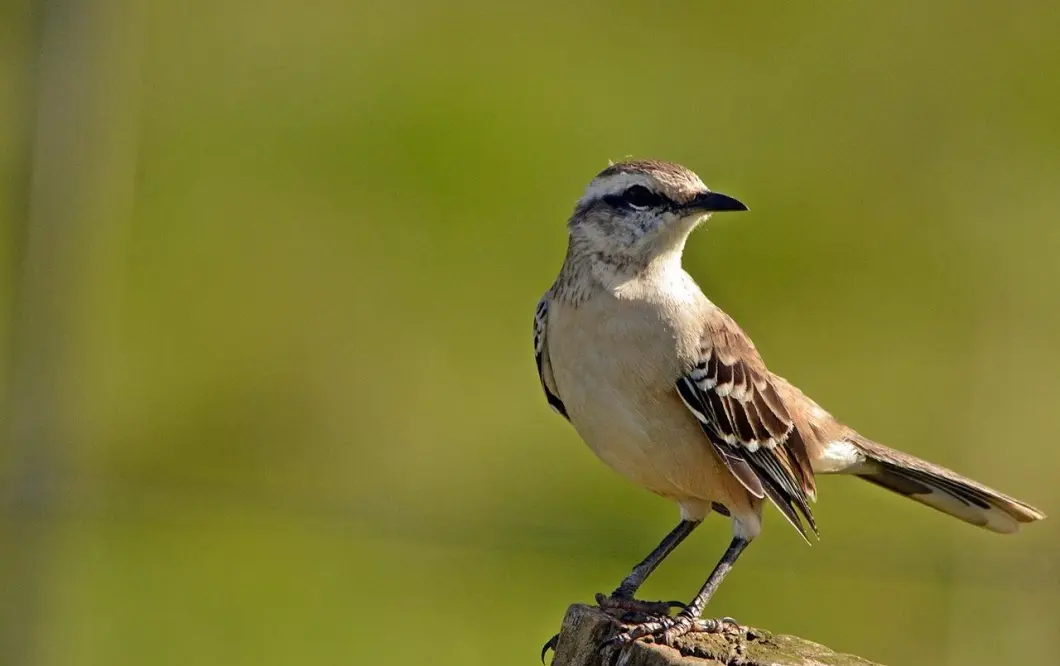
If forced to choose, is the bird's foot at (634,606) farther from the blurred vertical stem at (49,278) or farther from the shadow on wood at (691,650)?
the blurred vertical stem at (49,278)

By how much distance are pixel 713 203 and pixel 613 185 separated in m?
0.42

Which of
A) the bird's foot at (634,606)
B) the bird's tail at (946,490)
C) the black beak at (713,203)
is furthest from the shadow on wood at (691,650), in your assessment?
the bird's tail at (946,490)

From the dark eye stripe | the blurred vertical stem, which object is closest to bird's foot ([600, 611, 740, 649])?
the dark eye stripe

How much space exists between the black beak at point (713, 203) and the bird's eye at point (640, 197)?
0.42 feet

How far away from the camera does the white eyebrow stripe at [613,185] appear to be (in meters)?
4.39

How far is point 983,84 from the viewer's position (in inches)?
472

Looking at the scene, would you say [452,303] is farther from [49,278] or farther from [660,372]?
[660,372]

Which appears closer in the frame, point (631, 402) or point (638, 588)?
point (631, 402)

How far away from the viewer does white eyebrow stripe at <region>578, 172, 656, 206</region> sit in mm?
4391

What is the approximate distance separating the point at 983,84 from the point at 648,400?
30.1 ft

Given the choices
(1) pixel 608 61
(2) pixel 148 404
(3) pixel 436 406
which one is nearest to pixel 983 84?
(1) pixel 608 61

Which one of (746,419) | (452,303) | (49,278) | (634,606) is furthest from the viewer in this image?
(452,303)

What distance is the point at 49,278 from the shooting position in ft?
27.1

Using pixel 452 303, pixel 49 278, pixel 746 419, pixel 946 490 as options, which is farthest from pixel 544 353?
pixel 452 303
